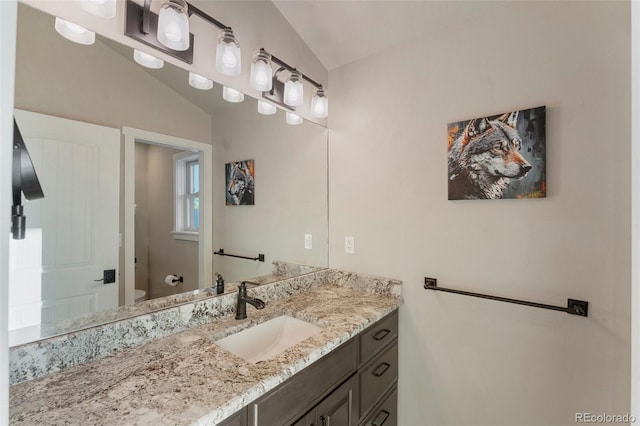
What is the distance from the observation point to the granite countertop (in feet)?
2.30

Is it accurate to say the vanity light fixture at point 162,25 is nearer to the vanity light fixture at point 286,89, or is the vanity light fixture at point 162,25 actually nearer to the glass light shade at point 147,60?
the glass light shade at point 147,60

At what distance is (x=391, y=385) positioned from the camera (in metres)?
1.60

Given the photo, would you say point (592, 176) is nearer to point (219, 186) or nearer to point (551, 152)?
point (551, 152)

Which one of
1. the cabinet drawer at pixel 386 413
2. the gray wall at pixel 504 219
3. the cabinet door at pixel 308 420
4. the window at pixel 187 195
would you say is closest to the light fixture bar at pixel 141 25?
the window at pixel 187 195

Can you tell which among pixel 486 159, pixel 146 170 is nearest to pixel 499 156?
pixel 486 159

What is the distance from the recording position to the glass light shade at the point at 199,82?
1286 millimetres

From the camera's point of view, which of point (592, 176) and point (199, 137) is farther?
point (199, 137)

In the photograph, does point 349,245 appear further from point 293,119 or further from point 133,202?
point 133,202

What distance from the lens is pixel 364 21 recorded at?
162 centimetres

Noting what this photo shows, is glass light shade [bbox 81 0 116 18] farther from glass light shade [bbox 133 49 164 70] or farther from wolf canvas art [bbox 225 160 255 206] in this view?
wolf canvas art [bbox 225 160 255 206]

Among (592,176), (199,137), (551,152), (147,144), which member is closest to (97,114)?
(147,144)

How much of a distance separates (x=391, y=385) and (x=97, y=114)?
6.43 ft

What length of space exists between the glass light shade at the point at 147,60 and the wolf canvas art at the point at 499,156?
1.45m

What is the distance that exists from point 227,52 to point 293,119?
63cm
